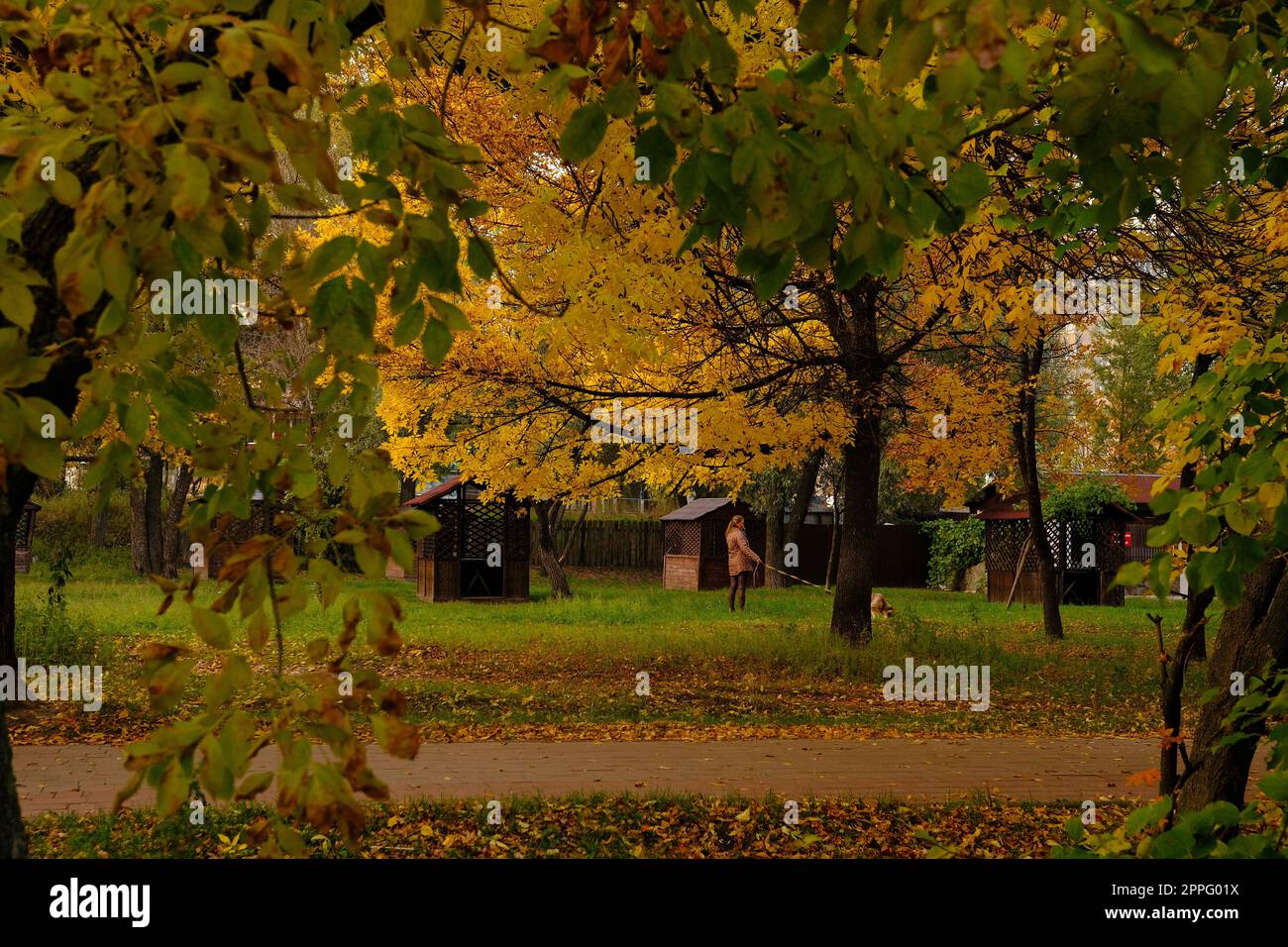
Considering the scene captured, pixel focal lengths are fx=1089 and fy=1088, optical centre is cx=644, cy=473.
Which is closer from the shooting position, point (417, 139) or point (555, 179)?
point (417, 139)

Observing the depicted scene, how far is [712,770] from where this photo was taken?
7.84 metres

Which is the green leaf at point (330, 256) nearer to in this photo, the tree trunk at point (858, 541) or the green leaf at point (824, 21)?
the green leaf at point (824, 21)

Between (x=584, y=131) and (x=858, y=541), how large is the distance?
12.8 meters

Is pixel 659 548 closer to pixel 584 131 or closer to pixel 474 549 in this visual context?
pixel 474 549

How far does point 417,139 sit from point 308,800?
1.14 meters

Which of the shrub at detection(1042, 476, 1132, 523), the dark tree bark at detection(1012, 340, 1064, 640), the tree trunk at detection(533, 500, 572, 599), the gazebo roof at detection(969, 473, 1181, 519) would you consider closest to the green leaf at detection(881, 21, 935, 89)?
the dark tree bark at detection(1012, 340, 1064, 640)

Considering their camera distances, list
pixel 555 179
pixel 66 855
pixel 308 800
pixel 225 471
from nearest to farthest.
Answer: pixel 308 800 < pixel 225 471 < pixel 66 855 < pixel 555 179

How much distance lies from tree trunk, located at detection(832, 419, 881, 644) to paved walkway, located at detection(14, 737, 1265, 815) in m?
4.92

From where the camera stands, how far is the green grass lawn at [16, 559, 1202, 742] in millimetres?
10156

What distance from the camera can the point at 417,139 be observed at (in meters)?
1.93

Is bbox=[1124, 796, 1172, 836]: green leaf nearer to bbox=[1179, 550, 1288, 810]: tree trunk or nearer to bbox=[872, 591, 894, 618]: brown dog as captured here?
bbox=[1179, 550, 1288, 810]: tree trunk

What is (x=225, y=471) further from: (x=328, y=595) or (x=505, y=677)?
(x=505, y=677)

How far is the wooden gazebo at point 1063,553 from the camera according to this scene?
1075 inches
